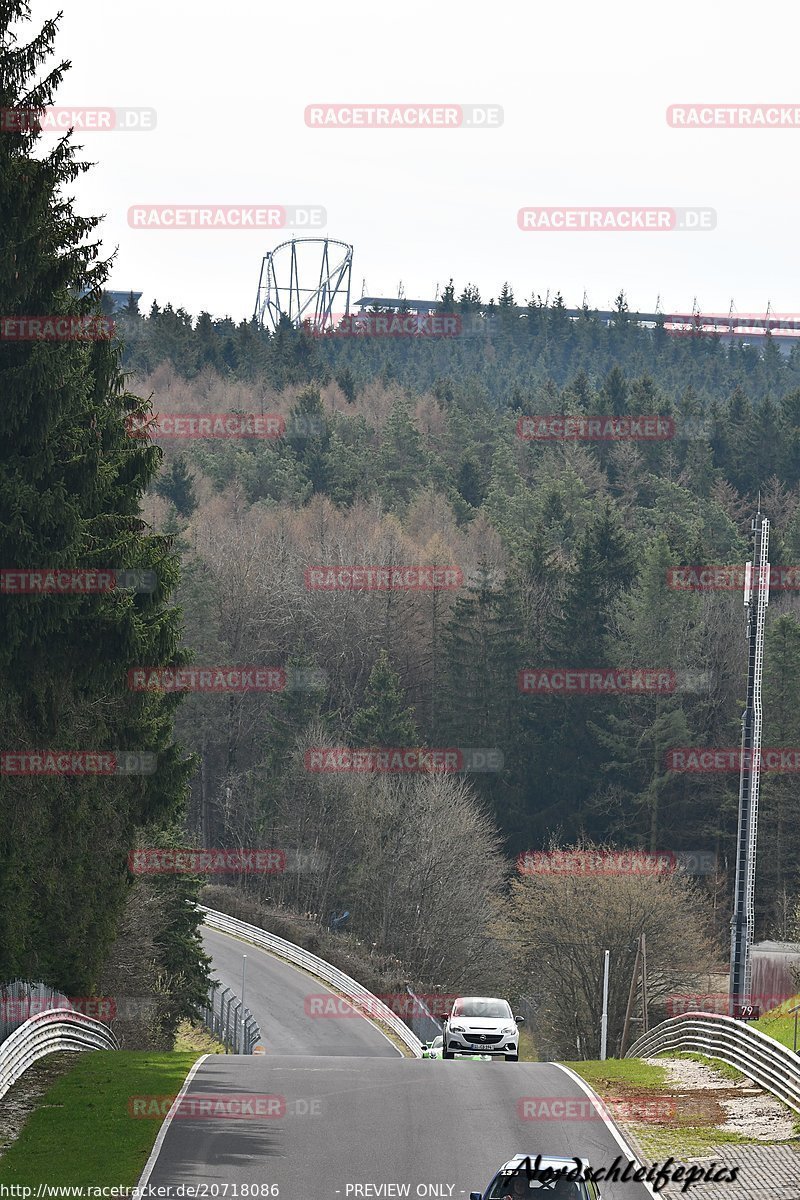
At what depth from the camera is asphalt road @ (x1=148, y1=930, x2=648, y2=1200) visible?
1712cm

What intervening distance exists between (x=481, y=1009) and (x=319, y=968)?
27788 mm

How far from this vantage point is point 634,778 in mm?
76125

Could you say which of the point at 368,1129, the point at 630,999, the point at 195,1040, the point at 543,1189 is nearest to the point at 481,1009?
the point at 368,1129

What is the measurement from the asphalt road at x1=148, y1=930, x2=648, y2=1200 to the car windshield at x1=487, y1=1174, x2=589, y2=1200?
2.12 m

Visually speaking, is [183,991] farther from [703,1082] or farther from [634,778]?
[634,778]

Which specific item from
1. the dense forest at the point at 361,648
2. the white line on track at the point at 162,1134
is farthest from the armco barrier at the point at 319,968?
the white line on track at the point at 162,1134

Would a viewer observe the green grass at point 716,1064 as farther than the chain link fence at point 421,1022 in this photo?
No

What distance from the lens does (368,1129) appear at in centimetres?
1955

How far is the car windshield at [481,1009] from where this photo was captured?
99.1 feet

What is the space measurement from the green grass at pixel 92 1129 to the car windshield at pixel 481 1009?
721 cm

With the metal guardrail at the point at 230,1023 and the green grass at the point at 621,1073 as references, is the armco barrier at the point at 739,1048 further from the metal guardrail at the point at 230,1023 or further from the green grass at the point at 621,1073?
the metal guardrail at the point at 230,1023

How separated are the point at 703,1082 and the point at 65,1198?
38.1 feet

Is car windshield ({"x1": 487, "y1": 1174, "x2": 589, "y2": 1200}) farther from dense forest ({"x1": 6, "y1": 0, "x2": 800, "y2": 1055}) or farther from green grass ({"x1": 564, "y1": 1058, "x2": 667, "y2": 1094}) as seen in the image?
dense forest ({"x1": 6, "y1": 0, "x2": 800, "y2": 1055})

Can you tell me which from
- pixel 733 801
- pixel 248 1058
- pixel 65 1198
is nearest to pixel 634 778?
pixel 733 801
